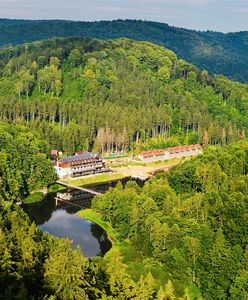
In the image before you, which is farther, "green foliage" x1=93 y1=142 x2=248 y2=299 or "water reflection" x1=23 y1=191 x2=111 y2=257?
"water reflection" x1=23 y1=191 x2=111 y2=257

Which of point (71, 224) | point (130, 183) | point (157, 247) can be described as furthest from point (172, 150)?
point (157, 247)

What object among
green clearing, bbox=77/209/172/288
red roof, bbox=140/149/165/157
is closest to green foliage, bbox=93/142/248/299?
green clearing, bbox=77/209/172/288

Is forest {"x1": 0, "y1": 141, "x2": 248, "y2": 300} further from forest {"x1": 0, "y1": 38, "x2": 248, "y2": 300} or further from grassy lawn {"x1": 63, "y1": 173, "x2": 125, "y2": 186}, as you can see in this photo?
grassy lawn {"x1": 63, "y1": 173, "x2": 125, "y2": 186}

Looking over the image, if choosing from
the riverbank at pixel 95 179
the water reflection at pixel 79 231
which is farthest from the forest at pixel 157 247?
the riverbank at pixel 95 179

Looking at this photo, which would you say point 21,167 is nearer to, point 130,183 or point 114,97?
point 130,183

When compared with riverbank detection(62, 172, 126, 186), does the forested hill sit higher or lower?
higher
